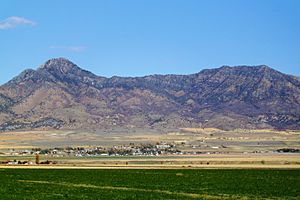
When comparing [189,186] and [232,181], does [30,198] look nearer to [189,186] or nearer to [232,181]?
[189,186]

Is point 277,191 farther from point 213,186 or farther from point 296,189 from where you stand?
point 213,186

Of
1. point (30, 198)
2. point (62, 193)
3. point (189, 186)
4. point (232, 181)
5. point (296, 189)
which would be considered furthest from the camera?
point (232, 181)

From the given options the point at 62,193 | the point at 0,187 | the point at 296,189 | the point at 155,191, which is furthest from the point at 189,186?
Result: the point at 0,187

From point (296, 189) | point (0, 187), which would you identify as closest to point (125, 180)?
point (0, 187)

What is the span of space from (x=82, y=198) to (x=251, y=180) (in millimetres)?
22242

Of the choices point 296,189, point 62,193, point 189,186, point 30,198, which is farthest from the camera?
point 189,186

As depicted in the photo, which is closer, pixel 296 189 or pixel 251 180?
pixel 296 189

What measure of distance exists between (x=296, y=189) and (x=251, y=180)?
33.8 feet

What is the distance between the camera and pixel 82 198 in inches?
1529

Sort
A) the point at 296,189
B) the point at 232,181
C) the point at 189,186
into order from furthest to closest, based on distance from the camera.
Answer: the point at 232,181 → the point at 189,186 → the point at 296,189

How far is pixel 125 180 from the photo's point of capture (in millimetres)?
57062

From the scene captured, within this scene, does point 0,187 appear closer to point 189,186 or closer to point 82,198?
point 82,198

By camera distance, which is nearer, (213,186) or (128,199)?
(128,199)

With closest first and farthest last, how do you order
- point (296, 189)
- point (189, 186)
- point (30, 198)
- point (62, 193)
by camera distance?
1. point (30, 198)
2. point (62, 193)
3. point (296, 189)
4. point (189, 186)
